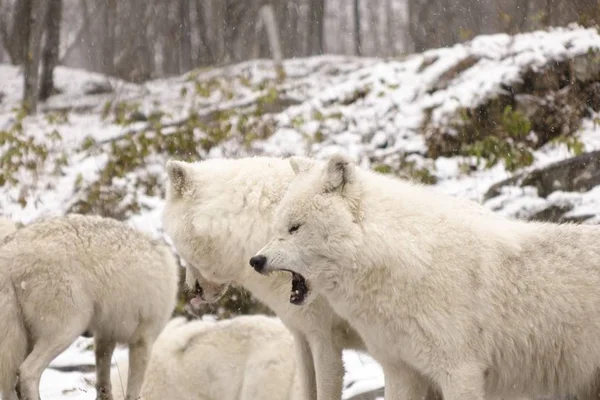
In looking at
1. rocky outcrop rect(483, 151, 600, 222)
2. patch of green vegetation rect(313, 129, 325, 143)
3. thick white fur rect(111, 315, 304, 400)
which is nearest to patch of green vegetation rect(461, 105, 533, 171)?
rocky outcrop rect(483, 151, 600, 222)

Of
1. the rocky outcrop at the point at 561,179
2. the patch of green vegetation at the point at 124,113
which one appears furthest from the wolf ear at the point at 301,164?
the patch of green vegetation at the point at 124,113

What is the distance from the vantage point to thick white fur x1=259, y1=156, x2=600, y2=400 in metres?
4.03

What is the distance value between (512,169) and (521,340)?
6.58 metres

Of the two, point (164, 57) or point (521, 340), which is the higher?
point (164, 57)

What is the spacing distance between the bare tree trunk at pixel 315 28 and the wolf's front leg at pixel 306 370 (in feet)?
95.9

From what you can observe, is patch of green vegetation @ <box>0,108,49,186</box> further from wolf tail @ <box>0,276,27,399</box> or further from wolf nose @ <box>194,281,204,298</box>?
wolf nose @ <box>194,281,204,298</box>

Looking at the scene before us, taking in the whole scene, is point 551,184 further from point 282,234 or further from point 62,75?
point 62,75

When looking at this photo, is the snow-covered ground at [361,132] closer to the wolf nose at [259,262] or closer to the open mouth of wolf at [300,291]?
the open mouth of wolf at [300,291]

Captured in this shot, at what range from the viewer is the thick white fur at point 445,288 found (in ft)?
13.2

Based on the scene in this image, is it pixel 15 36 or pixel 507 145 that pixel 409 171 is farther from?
pixel 15 36

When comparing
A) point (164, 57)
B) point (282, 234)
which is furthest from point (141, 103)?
point (164, 57)

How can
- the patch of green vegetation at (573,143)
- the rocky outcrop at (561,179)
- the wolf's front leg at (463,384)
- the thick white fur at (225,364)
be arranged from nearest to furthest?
the wolf's front leg at (463,384) < the thick white fur at (225,364) < the rocky outcrop at (561,179) < the patch of green vegetation at (573,143)

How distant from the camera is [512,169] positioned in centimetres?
1041

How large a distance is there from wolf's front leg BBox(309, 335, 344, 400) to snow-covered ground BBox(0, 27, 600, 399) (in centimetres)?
326
